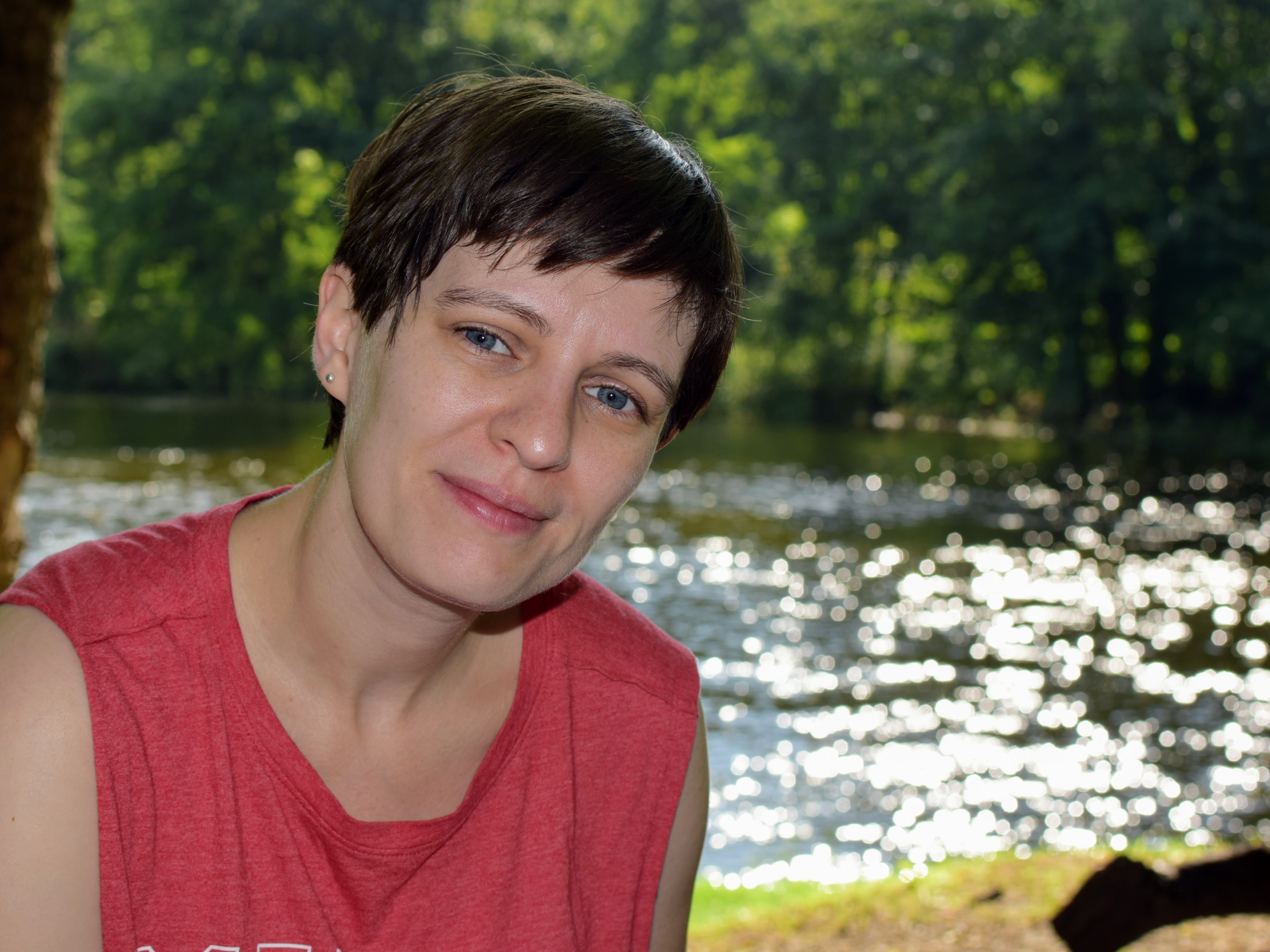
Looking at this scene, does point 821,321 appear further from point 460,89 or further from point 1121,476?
point 460,89

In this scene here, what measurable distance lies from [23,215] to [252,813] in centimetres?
465

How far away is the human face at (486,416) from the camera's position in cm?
146

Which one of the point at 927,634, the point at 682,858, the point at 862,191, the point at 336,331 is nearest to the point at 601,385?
the point at 336,331

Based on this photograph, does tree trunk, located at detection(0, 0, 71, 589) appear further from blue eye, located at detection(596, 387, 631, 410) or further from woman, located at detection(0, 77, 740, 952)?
blue eye, located at detection(596, 387, 631, 410)

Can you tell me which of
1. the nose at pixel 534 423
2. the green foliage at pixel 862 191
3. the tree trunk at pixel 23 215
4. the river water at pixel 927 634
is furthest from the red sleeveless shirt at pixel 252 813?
the green foliage at pixel 862 191

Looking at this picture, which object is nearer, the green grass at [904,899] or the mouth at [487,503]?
the mouth at [487,503]

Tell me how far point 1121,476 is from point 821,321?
53.6 ft

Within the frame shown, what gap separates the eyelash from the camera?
148 centimetres

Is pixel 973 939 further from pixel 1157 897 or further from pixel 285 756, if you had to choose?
pixel 285 756

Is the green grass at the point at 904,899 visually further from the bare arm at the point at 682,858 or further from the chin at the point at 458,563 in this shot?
the chin at the point at 458,563

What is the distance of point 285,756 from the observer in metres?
1.45

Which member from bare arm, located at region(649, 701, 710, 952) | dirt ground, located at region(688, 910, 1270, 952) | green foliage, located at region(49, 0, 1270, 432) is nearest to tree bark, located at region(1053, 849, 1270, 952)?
dirt ground, located at region(688, 910, 1270, 952)

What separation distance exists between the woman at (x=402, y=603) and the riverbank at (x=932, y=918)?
2.98 meters

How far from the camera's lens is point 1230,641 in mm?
10492
